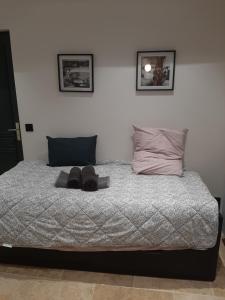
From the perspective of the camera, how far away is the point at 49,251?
1976 mm

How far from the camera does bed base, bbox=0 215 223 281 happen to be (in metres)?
1.85

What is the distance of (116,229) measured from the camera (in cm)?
181

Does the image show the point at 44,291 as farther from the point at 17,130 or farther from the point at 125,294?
the point at 17,130


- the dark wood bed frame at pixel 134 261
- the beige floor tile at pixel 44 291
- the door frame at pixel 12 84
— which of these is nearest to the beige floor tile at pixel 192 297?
the dark wood bed frame at pixel 134 261

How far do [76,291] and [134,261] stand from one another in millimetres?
504

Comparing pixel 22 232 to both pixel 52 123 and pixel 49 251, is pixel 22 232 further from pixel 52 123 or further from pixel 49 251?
Result: pixel 52 123

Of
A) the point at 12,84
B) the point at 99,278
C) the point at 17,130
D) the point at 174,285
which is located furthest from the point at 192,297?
the point at 12,84

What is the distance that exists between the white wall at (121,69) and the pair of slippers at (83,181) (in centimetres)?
71

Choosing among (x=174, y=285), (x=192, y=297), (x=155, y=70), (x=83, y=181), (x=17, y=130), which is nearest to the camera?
(x=192, y=297)

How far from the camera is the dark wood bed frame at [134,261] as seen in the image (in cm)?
185

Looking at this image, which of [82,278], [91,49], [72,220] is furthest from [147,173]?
[91,49]

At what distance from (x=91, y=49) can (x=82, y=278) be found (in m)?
2.24

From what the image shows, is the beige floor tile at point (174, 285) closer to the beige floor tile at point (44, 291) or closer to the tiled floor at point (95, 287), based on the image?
the tiled floor at point (95, 287)

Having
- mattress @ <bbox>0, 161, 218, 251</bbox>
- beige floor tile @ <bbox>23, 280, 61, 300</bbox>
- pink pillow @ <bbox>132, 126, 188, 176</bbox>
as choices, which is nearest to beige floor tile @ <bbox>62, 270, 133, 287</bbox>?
beige floor tile @ <bbox>23, 280, 61, 300</bbox>
